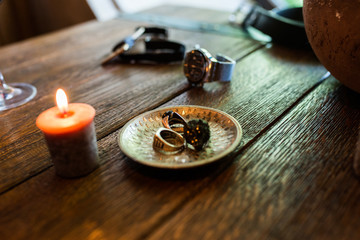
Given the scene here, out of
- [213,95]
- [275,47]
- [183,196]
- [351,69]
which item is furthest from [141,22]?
[183,196]

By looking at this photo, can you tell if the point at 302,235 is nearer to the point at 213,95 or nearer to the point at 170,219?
the point at 170,219

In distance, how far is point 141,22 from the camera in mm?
1187

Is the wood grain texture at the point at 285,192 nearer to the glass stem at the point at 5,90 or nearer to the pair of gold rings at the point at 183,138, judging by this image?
the pair of gold rings at the point at 183,138

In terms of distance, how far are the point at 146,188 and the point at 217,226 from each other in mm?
101

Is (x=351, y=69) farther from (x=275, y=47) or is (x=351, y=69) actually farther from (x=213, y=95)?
(x=275, y=47)

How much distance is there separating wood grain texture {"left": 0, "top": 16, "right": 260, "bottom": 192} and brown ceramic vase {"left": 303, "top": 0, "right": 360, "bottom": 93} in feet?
0.88

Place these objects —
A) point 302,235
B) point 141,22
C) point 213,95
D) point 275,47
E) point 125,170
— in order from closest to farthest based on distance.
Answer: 1. point 302,235
2. point 125,170
3. point 213,95
4. point 275,47
5. point 141,22

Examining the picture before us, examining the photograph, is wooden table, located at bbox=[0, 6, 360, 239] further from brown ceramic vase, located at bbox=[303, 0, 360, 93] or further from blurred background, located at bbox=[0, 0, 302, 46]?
blurred background, located at bbox=[0, 0, 302, 46]

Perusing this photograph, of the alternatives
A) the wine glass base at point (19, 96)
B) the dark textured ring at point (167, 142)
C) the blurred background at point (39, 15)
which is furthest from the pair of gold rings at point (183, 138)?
the blurred background at point (39, 15)

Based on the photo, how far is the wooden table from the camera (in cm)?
34

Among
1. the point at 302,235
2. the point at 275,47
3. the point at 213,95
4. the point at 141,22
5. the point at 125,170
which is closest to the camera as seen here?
the point at 302,235

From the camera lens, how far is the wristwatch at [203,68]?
0.66 meters

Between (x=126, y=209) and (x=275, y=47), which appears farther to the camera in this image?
(x=275, y=47)

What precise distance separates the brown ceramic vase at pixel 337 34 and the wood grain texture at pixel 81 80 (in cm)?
27
